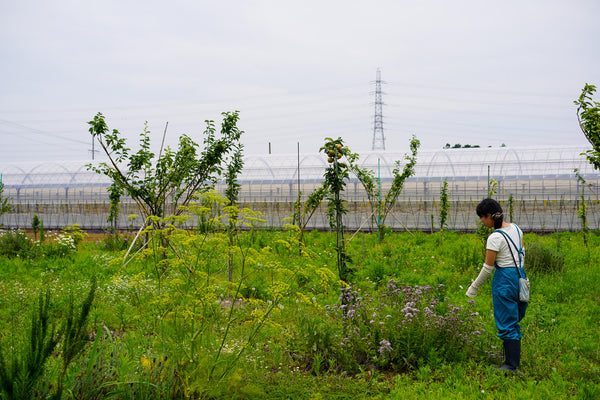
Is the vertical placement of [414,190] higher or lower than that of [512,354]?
higher

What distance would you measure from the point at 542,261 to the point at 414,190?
32.6 ft

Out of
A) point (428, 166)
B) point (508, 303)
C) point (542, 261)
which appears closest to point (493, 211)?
point (508, 303)

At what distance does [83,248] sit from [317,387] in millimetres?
9493

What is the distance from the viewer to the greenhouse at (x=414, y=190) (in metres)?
16.2

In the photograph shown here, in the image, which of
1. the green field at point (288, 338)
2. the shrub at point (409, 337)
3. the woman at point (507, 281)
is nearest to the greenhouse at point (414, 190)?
the green field at point (288, 338)

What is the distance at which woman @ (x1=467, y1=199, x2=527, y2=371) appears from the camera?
4180mm

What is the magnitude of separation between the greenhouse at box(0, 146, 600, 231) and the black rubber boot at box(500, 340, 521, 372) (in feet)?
33.5

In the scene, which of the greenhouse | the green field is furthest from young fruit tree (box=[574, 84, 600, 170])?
the greenhouse

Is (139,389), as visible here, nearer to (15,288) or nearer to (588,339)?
(588,339)

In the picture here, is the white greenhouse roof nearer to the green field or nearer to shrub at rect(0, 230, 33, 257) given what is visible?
shrub at rect(0, 230, 33, 257)

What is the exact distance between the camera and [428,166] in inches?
739

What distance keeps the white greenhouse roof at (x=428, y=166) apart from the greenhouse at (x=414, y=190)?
0.04 m

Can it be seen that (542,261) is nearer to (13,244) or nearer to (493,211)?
(493,211)

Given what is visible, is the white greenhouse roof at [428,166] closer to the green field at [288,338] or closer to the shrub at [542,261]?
the shrub at [542,261]
